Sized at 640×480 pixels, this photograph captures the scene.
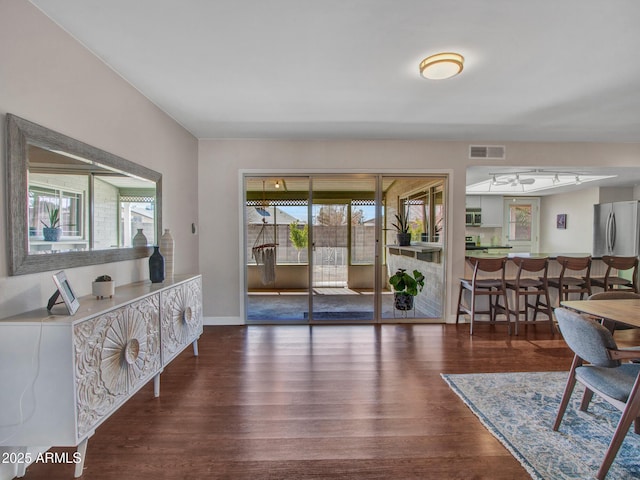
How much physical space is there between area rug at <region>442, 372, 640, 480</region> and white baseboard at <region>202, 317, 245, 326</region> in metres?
2.71

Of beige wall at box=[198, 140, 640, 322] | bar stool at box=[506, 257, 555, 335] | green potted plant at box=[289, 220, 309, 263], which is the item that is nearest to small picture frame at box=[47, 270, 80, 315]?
beige wall at box=[198, 140, 640, 322]

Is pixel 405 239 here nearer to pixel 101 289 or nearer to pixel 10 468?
pixel 101 289

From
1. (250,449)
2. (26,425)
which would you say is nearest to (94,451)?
(26,425)

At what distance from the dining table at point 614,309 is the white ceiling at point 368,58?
1791 mm

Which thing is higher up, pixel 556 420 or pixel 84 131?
pixel 84 131

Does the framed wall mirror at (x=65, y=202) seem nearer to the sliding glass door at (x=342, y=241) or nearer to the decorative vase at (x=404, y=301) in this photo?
the sliding glass door at (x=342, y=241)

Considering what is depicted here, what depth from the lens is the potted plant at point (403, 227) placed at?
515 cm

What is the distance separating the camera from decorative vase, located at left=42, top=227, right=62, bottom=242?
1782mm

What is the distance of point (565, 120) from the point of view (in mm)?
3432

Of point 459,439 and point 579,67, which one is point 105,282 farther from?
point 579,67

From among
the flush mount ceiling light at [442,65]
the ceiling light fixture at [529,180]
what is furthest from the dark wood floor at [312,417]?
the ceiling light fixture at [529,180]

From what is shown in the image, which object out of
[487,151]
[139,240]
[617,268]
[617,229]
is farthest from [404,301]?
[617,229]

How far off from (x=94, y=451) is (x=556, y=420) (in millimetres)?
2859

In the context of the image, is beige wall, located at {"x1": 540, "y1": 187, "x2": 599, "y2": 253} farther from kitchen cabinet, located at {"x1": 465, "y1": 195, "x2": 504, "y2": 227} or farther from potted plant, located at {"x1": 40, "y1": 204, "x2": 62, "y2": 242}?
potted plant, located at {"x1": 40, "y1": 204, "x2": 62, "y2": 242}
